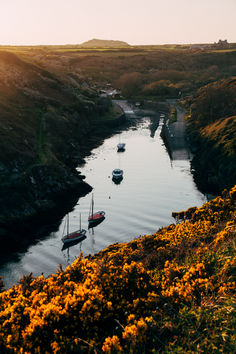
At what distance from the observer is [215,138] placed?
89125mm

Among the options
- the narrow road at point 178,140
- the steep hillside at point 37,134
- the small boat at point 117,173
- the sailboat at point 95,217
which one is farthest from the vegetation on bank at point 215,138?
the steep hillside at point 37,134

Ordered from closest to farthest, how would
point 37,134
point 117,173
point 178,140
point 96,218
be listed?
point 96,218 → point 117,173 → point 37,134 → point 178,140

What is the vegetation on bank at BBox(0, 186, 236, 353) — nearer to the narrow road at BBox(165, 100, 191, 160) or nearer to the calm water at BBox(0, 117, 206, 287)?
the calm water at BBox(0, 117, 206, 287)

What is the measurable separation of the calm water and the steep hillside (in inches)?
244

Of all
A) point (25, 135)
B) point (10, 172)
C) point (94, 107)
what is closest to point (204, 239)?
point (10, 172)

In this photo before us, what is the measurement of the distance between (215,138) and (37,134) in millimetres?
49510

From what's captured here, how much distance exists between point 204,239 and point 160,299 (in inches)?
449

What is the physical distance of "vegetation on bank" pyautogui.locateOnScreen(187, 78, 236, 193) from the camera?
72812mm

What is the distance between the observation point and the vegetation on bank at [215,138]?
72812 mm

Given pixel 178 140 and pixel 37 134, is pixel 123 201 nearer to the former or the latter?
pixel 37 134

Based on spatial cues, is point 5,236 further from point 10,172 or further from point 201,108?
point 201,108

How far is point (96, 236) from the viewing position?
178 ft

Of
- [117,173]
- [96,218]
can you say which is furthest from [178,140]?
[96,218]

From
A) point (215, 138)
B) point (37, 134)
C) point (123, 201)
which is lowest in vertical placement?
point (123, 201)
